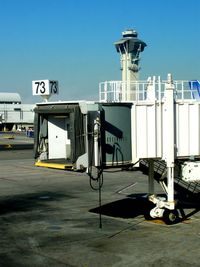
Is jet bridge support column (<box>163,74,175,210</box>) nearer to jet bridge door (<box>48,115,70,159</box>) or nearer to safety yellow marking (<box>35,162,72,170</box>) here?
safety yellow marking (<box>35,162,72,170</box>)

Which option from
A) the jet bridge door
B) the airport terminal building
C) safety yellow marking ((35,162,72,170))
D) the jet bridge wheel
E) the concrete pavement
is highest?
the airport terminal building

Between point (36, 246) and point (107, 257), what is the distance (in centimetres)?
246

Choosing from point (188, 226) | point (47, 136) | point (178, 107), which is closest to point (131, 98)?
point (178, 107)

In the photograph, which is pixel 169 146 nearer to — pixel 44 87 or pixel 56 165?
pixel 56 165

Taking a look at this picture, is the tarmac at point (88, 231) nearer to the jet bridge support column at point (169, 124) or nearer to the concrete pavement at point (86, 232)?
the concrete pavement at point (86, 232)

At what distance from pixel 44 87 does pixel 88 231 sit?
6.74 meters

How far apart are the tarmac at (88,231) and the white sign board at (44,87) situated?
433 centimetres

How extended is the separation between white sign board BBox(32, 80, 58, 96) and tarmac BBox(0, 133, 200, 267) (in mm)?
4333

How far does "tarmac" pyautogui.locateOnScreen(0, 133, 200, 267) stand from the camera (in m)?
12.5

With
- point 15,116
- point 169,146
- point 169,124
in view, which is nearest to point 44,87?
point 169,124

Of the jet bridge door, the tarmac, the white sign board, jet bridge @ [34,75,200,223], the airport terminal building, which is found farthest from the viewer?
the airport terminal building

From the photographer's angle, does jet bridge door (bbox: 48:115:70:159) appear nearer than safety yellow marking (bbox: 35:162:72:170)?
No

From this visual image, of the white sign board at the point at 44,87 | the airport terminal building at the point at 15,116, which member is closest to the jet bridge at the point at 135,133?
the white sign board at the point at 44,87

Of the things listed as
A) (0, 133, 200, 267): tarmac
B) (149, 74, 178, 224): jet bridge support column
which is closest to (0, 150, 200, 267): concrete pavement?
(0, 133, 200, 267): tarmac
